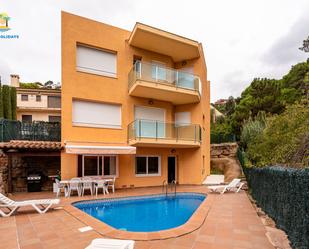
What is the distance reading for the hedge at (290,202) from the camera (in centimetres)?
584

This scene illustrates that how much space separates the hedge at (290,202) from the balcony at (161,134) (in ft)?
35.5

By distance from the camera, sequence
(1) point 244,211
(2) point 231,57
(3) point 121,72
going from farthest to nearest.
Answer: (2) point 231,57 → (3) point 121,72 → (1) point 244,211

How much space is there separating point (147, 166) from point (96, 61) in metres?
11.6

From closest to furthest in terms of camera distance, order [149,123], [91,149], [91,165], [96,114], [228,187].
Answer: [91,149] < [228,187] < [91,165] < [96,114] < [149,123]

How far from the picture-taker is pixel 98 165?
65.4ft

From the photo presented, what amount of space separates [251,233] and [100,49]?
1892cm

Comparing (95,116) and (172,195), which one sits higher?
(95,116)

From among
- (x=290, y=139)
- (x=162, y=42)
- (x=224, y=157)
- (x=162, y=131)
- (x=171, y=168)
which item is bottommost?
(x=171, y=168)

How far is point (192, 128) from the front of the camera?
22.3 m

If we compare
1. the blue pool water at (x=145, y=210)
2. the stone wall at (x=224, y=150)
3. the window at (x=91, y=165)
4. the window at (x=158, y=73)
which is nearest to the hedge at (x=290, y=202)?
the blue pool water at (x=145, y=210)

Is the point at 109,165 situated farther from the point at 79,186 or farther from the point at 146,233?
the point at 146,233

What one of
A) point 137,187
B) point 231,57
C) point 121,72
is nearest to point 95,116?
point 121,72

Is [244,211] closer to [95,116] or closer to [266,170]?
[266,170]

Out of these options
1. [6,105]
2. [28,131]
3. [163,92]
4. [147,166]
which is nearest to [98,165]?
[147,166]
